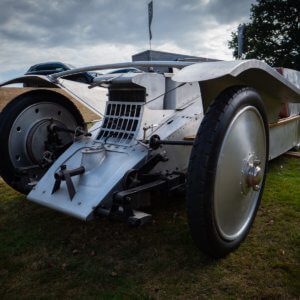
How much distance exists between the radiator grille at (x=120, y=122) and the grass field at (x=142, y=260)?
2.57ft

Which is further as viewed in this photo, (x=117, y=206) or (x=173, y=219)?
(x=173, y=219)

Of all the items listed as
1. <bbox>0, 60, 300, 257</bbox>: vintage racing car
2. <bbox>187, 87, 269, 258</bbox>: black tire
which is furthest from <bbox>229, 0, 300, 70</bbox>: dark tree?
<bbox>187, 87, 269, 258</bbox>: black tire

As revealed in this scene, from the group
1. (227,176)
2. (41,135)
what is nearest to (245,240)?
(227,176)

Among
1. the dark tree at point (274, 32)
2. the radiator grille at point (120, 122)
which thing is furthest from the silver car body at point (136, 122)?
the dark tree at point (274, 32)

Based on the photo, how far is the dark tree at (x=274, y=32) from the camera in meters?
22.4

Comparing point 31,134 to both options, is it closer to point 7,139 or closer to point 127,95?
point 7,139

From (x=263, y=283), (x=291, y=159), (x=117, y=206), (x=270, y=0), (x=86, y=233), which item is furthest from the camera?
(x=270, y=0)

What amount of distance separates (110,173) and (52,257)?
2.52ft

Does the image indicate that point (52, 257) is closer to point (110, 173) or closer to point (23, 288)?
point (23, 288)

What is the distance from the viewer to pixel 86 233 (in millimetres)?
3041

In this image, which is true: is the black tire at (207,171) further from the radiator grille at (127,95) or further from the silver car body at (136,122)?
the radiator grille at (127,95)

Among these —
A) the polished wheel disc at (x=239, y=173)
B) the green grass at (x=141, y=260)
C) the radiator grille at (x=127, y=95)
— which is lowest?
the green grass at (x=141, y=260)

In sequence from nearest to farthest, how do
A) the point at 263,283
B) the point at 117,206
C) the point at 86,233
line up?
the point at 263,283, the point at 117,206, the point at 86,233

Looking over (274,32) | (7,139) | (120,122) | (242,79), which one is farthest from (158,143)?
(274,32)
